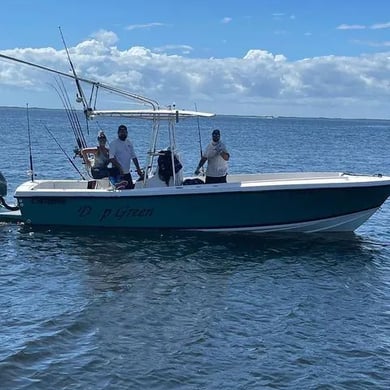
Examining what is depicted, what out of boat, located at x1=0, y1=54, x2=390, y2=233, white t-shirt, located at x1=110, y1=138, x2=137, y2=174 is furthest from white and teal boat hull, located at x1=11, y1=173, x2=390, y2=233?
Answer: white t-shirt, located at x1=110, y1=138, x2=137, y2=174

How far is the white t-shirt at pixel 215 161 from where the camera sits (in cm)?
1366

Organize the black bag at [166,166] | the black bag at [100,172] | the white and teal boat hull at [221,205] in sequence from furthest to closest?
the black bag at [100,172], the black bag at [166,166], the white and teal boat hull at [221,205]

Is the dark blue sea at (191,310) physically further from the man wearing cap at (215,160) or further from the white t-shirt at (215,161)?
the white t-shirt at (215,161)

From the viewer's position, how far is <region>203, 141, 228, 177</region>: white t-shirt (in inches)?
538

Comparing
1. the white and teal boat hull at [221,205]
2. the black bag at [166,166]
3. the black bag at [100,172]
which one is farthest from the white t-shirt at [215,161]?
the black bag at [100,172]

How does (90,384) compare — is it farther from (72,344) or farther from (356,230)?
(356,230)

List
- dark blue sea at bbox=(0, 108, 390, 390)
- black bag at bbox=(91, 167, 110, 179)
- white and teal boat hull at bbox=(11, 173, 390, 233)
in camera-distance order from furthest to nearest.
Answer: black bag at bbox=(91, 167, 110, 179)
white and teal boat hull at bbox=(11, 173, 390, 233)
dark blue sea at bbox=(0, 108, 390, 390)

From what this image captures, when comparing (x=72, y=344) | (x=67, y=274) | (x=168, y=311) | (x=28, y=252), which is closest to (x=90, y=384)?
(x=72, y=344)

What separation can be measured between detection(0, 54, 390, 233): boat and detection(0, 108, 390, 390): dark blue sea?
0.30 meters

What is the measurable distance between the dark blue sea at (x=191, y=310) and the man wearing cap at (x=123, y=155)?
4.18 feet

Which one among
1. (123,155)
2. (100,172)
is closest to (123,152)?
(123,155)

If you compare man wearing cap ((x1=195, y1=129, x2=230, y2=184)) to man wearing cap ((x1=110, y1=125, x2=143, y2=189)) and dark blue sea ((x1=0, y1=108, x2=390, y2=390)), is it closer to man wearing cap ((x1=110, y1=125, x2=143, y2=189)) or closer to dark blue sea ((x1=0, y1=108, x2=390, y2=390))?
dark blue sea ((x1=0, y1=108, x2=390, y2=390))

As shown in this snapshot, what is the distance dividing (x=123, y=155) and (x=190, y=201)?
5.65ft

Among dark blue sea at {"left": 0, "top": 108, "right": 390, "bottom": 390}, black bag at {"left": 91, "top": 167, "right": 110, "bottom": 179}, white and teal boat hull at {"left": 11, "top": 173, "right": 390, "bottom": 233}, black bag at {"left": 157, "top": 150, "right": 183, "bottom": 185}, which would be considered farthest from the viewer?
black bag at {"left": 91, "top": 167, "right": 110, "bottom": 179}
